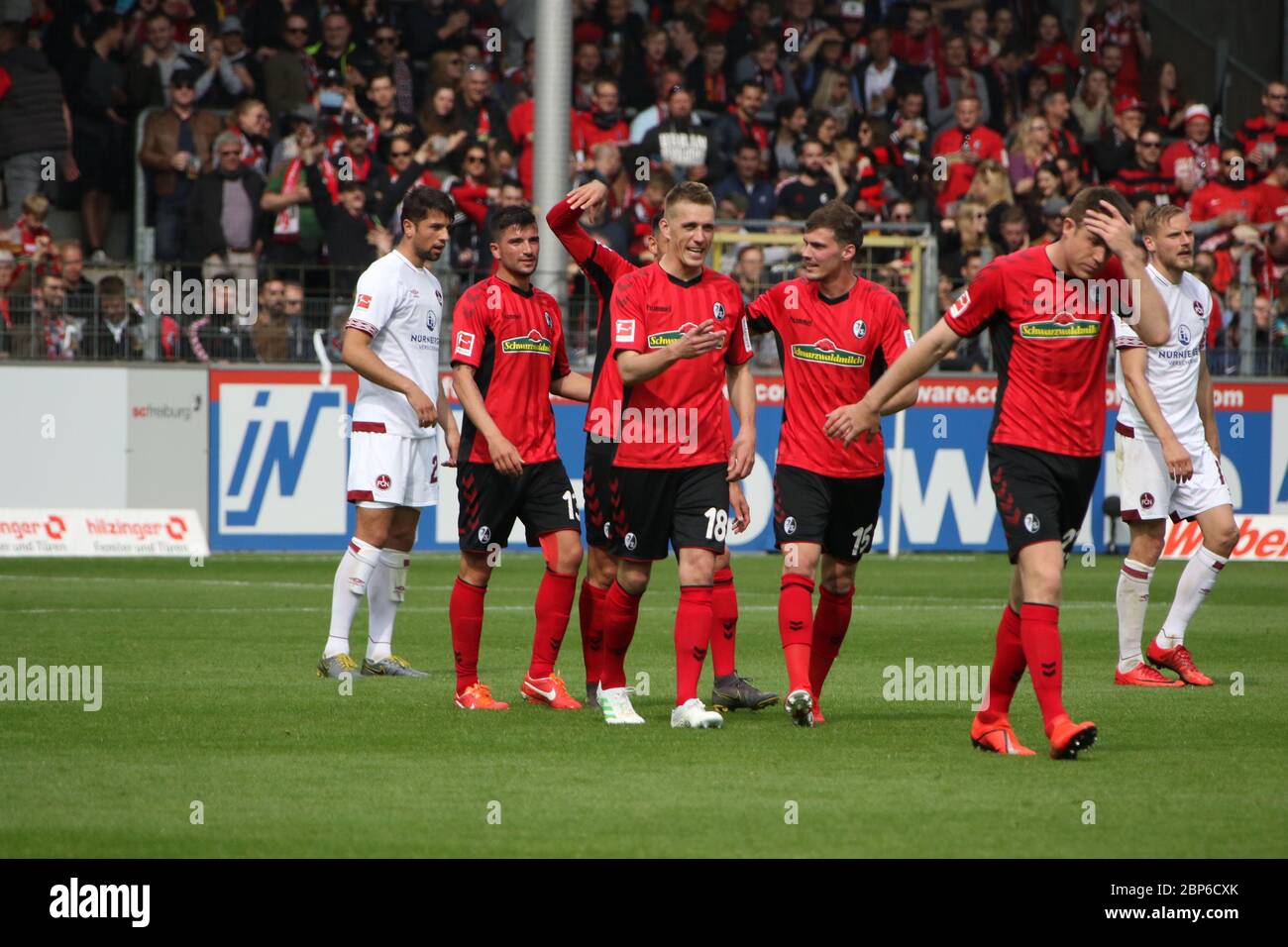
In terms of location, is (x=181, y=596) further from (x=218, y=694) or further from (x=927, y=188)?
(x=927, y=188)

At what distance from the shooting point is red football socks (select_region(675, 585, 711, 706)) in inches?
346

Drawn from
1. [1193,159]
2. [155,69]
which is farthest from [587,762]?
Result: [1193,159]

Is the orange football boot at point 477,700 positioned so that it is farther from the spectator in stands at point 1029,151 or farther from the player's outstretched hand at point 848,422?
the spectator in stands at point 1029,151

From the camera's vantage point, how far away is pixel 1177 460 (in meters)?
10.9

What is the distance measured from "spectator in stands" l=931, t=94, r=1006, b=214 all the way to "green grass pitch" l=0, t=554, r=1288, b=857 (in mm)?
10932

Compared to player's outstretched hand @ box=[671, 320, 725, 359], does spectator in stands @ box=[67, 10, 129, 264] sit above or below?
above

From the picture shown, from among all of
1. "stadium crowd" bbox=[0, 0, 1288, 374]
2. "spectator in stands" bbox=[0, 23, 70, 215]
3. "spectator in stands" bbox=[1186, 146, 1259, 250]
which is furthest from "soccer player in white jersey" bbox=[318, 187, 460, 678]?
"spectator in stands" bbox=[1186, 146, 1259, 250]

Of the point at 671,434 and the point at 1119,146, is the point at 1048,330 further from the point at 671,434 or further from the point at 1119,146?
the point at 1119,146

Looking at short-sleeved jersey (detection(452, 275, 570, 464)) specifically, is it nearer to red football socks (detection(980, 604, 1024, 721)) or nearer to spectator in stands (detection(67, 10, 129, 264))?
red football socks (detection(980, 604, 1024, 721))

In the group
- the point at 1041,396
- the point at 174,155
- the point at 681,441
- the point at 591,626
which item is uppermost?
the point at 174,155

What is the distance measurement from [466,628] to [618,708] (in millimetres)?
1092

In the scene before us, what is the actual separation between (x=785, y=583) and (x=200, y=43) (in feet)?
52.5

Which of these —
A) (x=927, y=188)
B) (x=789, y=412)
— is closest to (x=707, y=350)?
(x=789, y=412)

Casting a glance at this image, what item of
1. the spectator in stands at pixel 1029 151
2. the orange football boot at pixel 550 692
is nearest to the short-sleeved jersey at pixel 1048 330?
the orange football boot at pixel 550 692
